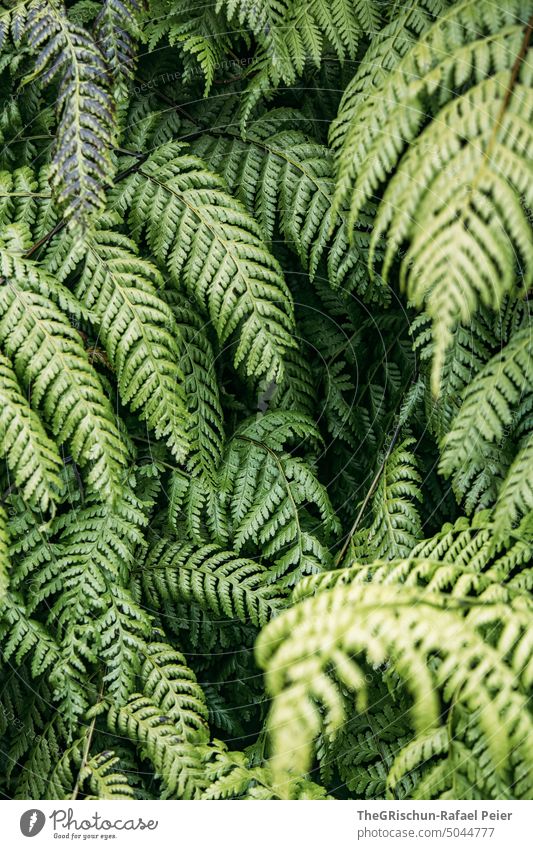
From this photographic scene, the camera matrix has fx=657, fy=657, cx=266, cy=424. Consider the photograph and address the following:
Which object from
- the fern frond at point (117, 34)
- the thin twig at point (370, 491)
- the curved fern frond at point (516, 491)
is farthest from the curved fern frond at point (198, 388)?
the curved fern frond at point (516, 491)

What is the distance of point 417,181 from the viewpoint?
1.24 m

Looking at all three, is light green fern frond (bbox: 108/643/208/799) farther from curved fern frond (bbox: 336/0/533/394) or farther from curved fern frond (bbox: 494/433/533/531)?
curved fern frond (bbox: 336/0/533/394)

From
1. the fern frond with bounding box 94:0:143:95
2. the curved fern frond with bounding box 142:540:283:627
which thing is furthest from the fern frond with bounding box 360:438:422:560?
the fern frond with bounding box 94:0:143:95

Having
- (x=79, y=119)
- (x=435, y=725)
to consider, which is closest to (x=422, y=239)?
(x=79, y=119)

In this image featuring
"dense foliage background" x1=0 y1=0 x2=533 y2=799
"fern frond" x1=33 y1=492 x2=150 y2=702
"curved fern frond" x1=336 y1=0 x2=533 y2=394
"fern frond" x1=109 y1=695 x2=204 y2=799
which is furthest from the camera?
"fern frond" x1=33 y1=492 x2=150 y2=702

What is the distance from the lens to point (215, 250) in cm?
168

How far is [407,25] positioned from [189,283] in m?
0.83

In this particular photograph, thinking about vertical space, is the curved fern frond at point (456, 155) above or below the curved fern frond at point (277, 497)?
above

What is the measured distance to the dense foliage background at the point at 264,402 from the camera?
4.35 ft

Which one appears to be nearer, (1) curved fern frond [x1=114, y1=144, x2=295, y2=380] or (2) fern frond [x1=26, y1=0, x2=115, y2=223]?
(2) fern frond [x1=26, y1=0, x2=115, y2=223]

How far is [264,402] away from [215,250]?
24.3 inches

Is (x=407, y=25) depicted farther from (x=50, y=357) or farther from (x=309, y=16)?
(x=50, y=357)

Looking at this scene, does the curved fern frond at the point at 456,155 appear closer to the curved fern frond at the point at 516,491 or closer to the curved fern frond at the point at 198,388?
the curved fern frond at the point at 516,491

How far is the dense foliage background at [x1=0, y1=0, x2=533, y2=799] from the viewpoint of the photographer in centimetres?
133
